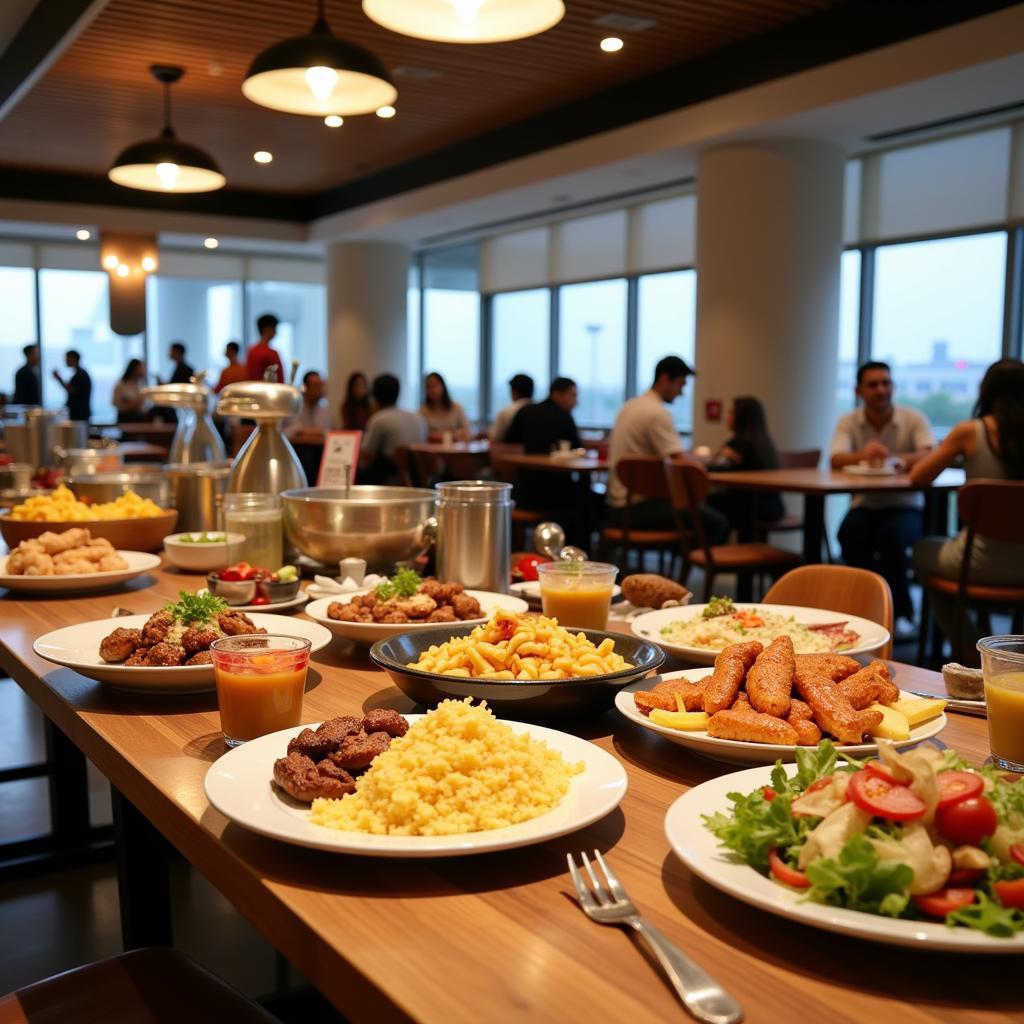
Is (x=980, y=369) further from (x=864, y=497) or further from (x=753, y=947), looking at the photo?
(x=753, y=947)

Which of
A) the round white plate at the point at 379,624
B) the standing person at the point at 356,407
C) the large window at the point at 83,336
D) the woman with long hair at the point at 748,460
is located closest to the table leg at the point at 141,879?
the round white plate at the point at 379,624

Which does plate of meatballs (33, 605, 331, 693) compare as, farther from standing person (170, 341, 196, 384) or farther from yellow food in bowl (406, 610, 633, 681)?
standing person (170, 341, 196, 384)

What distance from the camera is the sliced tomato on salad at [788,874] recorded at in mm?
737

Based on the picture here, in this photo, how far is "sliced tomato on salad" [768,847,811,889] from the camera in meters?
0.74

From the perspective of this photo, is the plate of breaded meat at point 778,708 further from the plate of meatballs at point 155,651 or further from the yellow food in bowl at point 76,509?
the yellow food in bowl at point 76,509

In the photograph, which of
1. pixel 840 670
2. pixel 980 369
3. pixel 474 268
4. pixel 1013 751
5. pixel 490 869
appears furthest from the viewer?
pixel 474 268

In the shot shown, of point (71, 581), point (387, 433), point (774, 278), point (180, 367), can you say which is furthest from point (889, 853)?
point (180, 367)

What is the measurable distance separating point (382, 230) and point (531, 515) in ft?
17.8

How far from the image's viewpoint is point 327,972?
29.1 inches

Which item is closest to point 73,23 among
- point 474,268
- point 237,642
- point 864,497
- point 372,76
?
point 372,76

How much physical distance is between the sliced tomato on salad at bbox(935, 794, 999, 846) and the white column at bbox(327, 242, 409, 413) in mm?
11386

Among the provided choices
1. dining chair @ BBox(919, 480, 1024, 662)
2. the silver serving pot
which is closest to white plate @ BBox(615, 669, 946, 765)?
the silver serving pot

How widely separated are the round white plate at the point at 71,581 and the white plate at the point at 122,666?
0.45 m

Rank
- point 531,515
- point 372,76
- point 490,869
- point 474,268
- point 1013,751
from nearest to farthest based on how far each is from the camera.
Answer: point 490,869 → point 1013,751 → point 372,76 → point 531,515 → point 474,268
